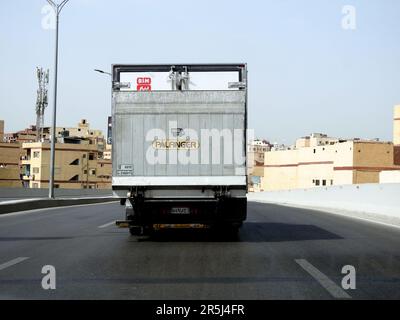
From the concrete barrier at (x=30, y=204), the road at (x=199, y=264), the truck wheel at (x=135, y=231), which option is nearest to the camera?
the road at (x=199, y=264)

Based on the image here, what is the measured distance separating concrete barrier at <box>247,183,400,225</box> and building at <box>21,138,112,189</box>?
82552 millimetres

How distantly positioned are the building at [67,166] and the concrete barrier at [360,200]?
82.6m

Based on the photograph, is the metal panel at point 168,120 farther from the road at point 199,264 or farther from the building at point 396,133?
the building at point 396,133

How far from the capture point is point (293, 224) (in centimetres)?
1695

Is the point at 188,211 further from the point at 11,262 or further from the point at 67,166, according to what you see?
the point at 67,166

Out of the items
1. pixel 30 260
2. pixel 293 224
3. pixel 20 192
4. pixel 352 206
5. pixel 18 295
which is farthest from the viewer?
pixel 20 192

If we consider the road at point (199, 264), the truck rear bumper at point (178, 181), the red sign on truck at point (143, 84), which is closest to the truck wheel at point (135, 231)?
the road at point (199, 264)

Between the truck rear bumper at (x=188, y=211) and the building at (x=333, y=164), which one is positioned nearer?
the truck rear bumper at (x=188, y=211)

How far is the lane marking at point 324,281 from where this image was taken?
258 inches

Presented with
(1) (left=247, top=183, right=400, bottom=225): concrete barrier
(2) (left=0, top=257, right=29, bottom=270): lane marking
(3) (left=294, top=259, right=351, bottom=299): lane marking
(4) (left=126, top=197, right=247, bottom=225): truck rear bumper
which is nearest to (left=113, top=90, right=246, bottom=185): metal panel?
(4) (left=126, top=197, right=247, bottom=225): truck rear bumper

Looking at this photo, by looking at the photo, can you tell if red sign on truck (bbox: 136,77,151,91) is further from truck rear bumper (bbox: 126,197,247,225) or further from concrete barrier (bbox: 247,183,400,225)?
concrete barrier (bbox: 247,183,400,225)
